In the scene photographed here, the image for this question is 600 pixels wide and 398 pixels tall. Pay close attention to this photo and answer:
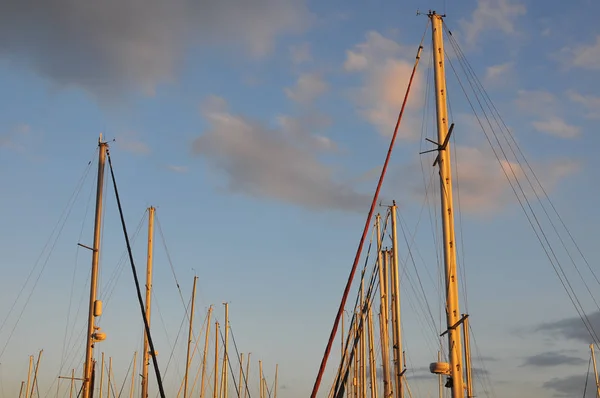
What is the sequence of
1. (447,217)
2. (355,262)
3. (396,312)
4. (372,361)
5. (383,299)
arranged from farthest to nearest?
(372,361) → (383,299) → (396,312) → (447,217) → (355,262)

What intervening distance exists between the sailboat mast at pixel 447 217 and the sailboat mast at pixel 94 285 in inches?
598

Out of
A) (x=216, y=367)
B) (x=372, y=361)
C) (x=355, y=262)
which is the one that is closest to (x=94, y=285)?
(x=355, y=262)

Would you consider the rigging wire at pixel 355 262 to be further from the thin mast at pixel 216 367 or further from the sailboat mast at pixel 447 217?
the thin mast at pixel 216 367

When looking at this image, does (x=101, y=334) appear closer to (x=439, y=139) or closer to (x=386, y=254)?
(x=439, y=139)

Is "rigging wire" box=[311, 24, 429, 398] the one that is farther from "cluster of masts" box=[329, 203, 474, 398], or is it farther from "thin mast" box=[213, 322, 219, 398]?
"thin mast" box=[213, 322, 219, 398]

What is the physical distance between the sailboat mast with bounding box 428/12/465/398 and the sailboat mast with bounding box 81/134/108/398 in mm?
15198

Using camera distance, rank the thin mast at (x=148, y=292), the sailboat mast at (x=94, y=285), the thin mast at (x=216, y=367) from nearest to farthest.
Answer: the sailboat mast at (x=94, y=285), the thin mast at (x=148, y=292), the thin mast at (x=216, y=367)

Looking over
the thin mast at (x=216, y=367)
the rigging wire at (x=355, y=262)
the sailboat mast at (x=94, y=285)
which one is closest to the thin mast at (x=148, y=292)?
the sailboat mast at (x=94, y=285)

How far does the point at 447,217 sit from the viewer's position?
26.2 metres

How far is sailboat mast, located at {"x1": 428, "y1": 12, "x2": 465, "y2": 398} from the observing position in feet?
80.3

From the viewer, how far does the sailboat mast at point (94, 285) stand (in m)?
31.6

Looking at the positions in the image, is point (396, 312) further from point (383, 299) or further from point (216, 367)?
point (216, 367)

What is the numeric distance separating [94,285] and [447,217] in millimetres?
16093

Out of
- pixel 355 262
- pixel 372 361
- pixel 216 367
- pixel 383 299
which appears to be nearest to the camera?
pixel 355 262
